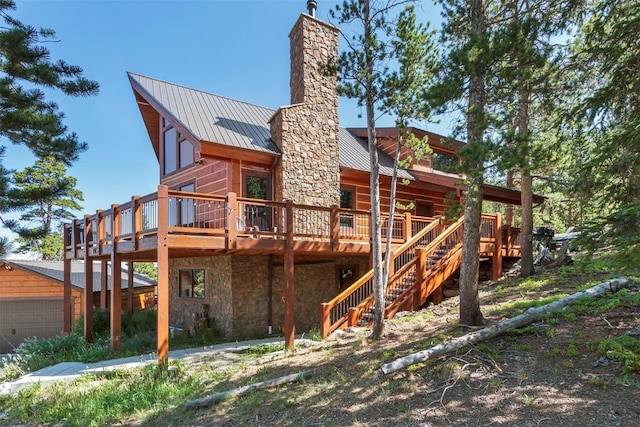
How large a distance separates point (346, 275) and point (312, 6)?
29.4 feet

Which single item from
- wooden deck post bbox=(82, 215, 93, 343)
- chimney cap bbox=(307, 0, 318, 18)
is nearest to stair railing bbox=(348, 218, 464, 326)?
wooden deck post bbox=(82, 215, 93, 343)

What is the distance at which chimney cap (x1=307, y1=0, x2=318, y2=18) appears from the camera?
41.6 ft

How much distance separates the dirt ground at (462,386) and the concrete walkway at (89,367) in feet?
8.24

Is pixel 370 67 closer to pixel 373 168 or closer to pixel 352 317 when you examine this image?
pixel 373 168

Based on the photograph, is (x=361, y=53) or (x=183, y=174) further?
(x=183, y=174)

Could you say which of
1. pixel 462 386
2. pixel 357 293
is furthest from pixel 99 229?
pixel 462 386

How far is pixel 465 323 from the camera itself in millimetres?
6930

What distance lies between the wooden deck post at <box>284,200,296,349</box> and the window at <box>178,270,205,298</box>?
182 inches

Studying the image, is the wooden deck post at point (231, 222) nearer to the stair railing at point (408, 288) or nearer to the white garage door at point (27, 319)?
the stair railing at point (408, 288)

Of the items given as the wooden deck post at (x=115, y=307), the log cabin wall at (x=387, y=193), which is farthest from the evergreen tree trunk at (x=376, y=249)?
the wooden deck post at (x=115, y=307)

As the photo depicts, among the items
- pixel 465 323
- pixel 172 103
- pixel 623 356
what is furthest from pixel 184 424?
pixel 172 103

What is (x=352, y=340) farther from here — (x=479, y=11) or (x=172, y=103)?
(x=172, y=103)

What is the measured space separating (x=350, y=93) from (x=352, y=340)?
4.79 m

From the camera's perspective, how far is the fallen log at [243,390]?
5.75 meters
